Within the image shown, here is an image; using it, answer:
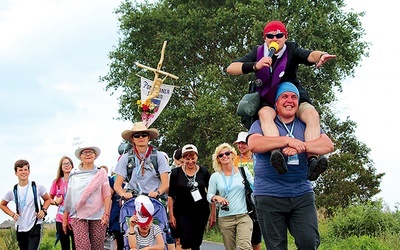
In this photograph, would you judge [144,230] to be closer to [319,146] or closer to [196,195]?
[196,195]

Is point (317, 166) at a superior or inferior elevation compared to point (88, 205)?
inferior

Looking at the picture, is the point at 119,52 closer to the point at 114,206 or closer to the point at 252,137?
the point at 114,206

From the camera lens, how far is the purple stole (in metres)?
6.52

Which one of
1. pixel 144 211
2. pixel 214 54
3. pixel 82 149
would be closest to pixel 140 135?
pixel 144 211

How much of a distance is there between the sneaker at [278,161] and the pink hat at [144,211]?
336 centimetres

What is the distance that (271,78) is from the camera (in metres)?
6.54

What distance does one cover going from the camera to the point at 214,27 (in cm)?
3462

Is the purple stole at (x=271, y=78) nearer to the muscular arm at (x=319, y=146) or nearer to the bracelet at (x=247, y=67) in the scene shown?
the bracelet at (x=247, y=67)

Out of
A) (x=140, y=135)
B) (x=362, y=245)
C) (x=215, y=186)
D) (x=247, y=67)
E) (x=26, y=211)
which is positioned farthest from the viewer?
(x=362, y=245)

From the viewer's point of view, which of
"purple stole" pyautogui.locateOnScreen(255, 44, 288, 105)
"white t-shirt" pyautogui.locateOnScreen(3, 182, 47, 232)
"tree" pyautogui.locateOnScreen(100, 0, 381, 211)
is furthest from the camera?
"tree" pyautogui.locateOnScreen(100, 0, 381, 211)

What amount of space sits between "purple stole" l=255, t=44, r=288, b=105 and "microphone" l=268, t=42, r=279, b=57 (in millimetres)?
173

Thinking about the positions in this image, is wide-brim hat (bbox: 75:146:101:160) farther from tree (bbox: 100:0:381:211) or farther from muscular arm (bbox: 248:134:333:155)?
tree (bbox: 100:0:381:211)

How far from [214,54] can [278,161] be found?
30.4 metres

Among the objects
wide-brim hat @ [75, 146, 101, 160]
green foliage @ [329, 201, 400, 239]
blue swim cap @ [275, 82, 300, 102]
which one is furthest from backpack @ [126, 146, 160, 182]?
green foliage @ [329, 201, 400, 239]
